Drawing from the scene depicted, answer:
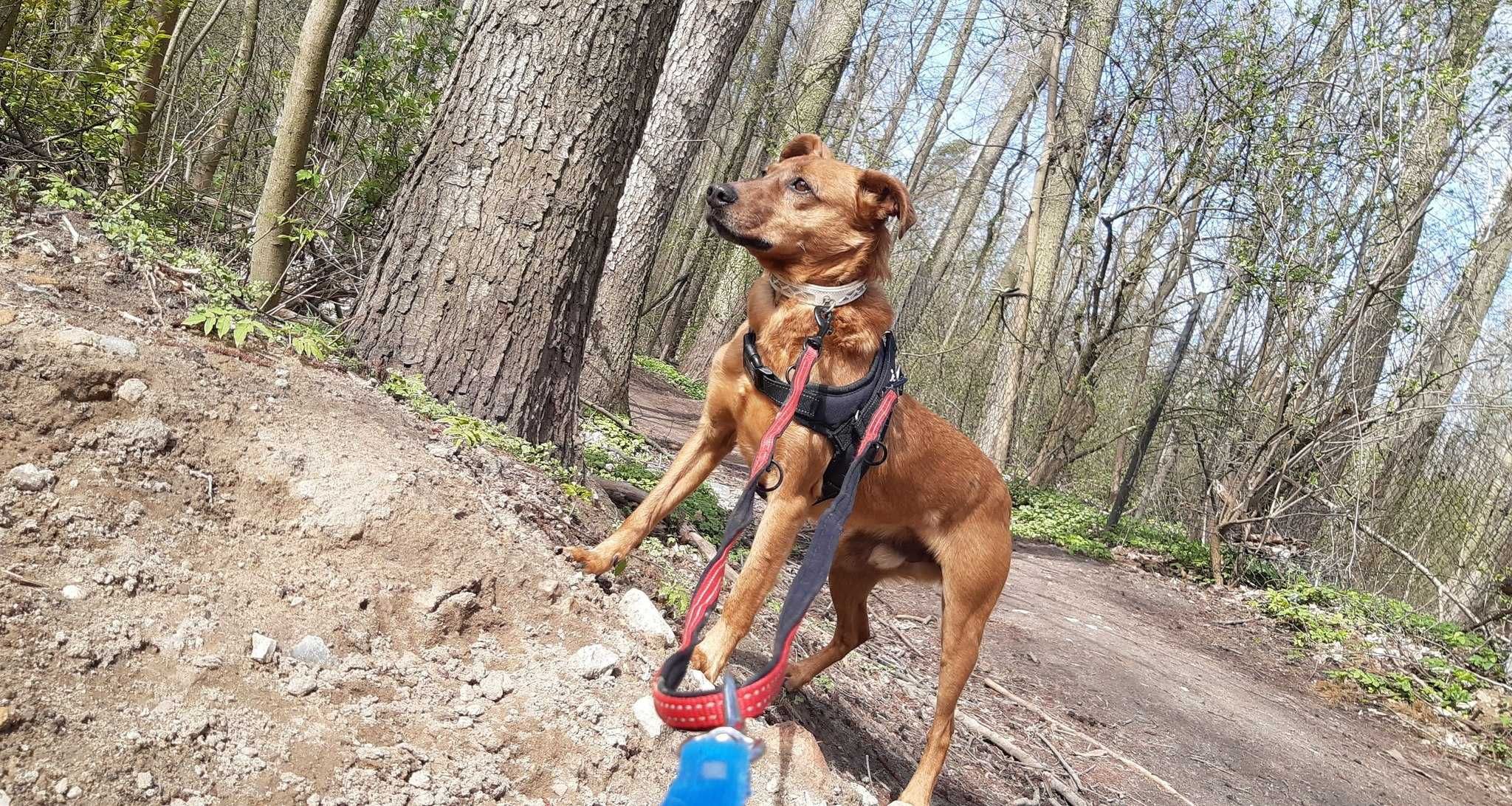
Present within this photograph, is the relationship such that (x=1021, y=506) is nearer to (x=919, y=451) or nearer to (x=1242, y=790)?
(x=1242, y=790)

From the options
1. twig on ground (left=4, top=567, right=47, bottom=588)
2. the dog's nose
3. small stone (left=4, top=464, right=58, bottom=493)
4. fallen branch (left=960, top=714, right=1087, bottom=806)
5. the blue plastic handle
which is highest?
the dog's nose

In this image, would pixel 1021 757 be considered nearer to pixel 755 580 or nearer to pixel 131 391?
pixel 755 580

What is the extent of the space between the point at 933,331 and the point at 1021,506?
1124 cm

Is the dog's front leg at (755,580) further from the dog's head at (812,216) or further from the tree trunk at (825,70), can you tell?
the tree trunk at (825,70)

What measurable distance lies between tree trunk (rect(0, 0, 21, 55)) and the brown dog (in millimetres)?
3415

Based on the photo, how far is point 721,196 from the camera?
332 centimetres

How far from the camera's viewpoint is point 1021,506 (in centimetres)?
1304

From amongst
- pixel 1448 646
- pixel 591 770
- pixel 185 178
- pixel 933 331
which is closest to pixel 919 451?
pixel 591 770

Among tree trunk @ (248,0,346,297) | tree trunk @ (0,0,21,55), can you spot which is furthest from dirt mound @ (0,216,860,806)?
tree trunk @ (0,0,21,55)

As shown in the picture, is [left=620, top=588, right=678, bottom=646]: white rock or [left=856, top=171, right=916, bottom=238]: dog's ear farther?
[left=856, top=171, right=916, bottom=238]: dog's ear

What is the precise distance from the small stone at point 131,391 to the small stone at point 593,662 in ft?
5.00

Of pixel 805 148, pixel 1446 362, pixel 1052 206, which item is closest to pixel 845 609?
pixel 805 148

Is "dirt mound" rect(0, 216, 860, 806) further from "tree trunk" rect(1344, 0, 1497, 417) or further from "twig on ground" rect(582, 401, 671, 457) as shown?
"tree trunk" rect(1344, 0, 1497, 417)

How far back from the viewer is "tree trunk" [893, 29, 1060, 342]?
2030cm
